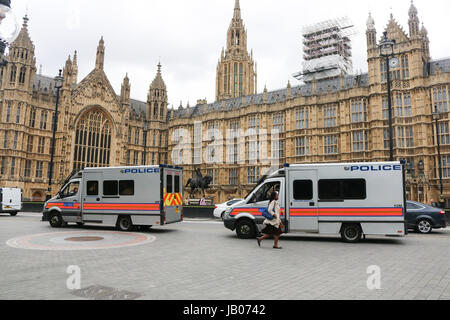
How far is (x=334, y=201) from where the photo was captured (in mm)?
12430

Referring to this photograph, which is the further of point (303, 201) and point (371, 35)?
point (371, 35)

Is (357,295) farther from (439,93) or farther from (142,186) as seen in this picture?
(439,93)

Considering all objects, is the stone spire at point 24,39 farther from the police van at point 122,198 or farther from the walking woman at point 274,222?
the walking woman at point 274,222

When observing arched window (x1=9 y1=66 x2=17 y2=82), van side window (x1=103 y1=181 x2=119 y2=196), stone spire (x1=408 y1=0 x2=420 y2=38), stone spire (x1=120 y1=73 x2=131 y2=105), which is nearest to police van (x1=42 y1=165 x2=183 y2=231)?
van side window (x1=103 y1=181 x2=119 y2=196)

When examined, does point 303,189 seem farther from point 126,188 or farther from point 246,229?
point 126,188

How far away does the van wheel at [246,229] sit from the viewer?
43.1 ft

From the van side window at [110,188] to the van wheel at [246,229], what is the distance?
21.8 ft

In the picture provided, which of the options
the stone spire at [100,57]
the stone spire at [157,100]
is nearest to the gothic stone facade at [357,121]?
the stone spire at [157,100]

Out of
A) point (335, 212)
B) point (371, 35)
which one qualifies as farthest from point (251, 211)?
point (371, 35)

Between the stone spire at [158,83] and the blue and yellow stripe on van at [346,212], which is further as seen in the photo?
the stone spire at [158,83]

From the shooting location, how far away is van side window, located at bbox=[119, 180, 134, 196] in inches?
604

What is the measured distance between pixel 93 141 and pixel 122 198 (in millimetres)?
41543
